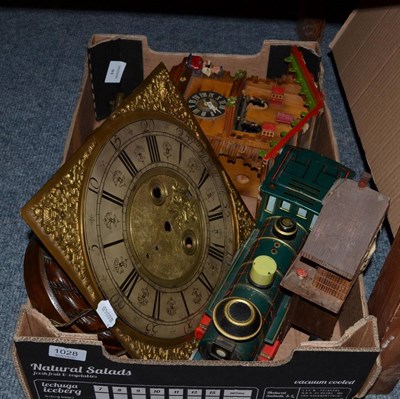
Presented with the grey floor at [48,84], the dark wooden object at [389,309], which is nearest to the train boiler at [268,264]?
the dark wooden object at [389,309]

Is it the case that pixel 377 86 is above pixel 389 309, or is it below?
above

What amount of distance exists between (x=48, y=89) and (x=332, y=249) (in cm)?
117

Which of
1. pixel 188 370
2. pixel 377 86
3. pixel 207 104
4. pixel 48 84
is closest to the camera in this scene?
pixel 188 370

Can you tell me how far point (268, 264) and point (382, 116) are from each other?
0.35 meters

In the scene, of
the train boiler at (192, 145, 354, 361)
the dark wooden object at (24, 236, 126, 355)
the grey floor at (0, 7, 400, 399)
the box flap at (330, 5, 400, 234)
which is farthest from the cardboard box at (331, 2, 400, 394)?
the dark wooden object at (24, 236, 126, 355)

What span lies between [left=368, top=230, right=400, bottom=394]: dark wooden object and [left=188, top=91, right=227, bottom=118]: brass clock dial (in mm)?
538

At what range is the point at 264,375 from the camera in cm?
121

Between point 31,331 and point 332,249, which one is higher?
point 332,249

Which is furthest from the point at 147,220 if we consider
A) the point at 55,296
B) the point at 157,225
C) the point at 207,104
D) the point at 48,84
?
the point at 48,84

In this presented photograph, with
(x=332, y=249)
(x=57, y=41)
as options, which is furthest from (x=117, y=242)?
(x=57, y=41)

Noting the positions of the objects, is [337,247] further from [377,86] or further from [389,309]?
[377,86]

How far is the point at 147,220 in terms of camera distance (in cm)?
126

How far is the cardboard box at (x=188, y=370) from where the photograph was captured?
1.16 metres

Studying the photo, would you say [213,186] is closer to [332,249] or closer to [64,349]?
[332,249]
